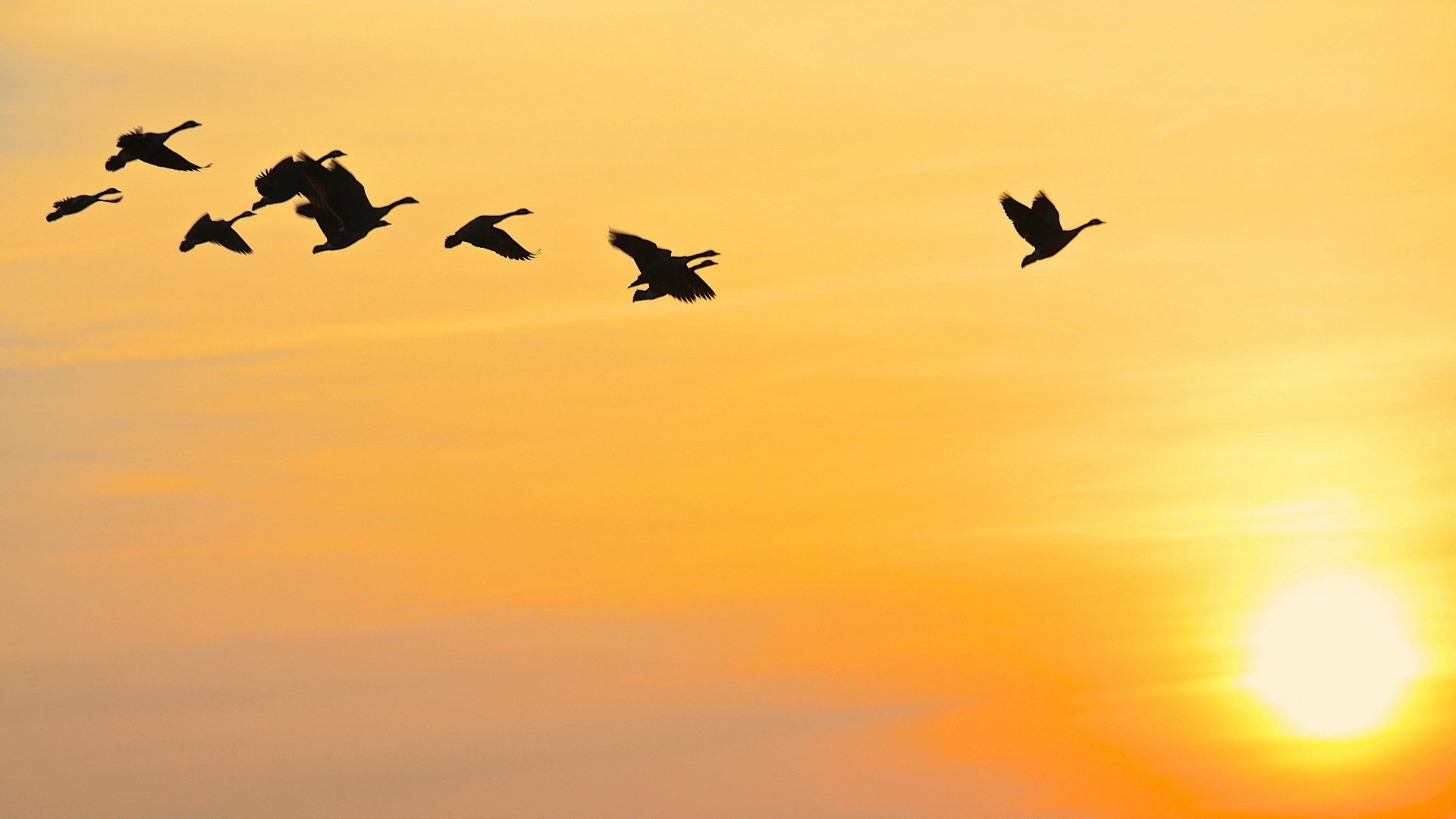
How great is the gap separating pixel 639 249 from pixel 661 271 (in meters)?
0.75

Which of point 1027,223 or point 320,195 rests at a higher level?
point 1027,223

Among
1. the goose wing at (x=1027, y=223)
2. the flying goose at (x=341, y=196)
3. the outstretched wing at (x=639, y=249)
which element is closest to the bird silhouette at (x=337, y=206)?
the flying goose at (x=341, y=196)

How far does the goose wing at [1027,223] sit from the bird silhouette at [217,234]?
17861 mm

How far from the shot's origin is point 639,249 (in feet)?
219

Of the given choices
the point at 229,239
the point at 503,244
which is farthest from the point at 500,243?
the point at 229,239

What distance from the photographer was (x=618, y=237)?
66.6 metres

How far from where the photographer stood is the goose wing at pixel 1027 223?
219 ft

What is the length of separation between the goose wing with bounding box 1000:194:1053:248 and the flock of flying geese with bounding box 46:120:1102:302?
18 millimetres

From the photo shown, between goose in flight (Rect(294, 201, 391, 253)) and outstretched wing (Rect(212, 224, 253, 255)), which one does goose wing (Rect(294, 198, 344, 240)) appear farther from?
outstretched wing (Rect(212, 224, 253, 255))

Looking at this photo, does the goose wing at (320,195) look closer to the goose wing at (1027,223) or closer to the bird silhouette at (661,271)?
the bird silhouette at (661,271)

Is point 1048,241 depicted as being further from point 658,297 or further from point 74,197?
point 74,197

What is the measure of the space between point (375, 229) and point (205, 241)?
5511 millimetres

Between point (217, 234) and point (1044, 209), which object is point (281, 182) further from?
point (1044, 209)

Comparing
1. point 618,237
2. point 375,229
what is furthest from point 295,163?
point 618,237
